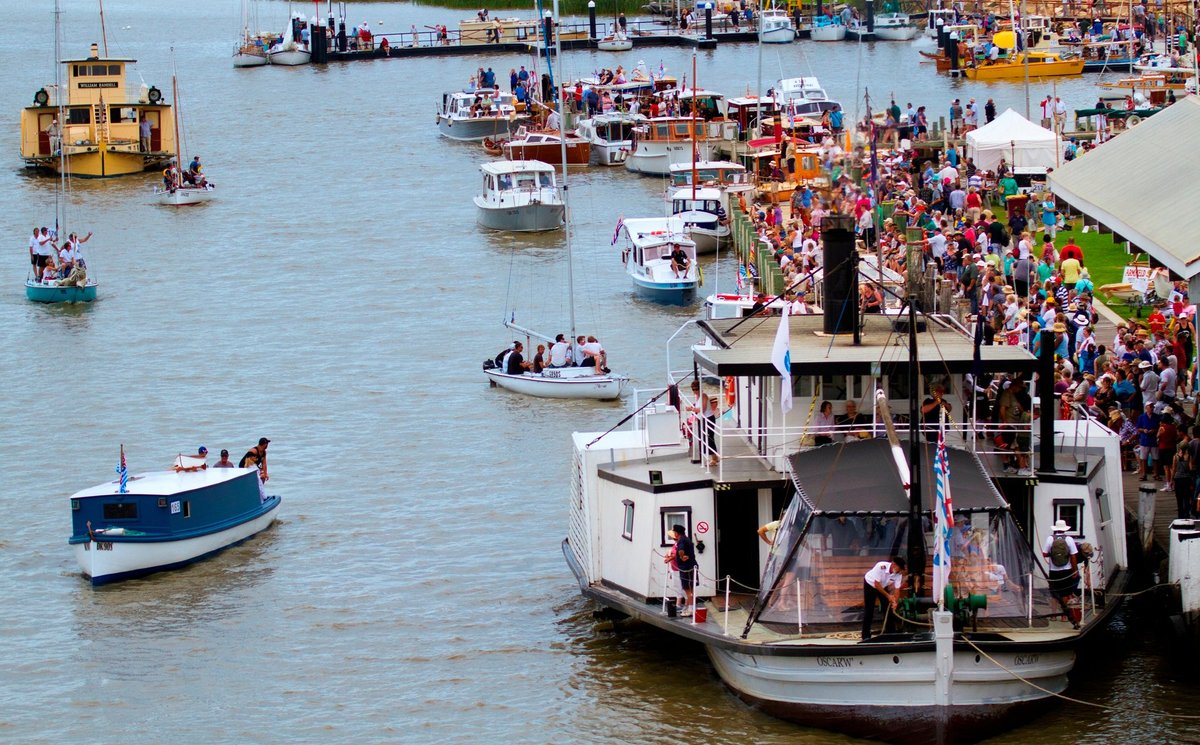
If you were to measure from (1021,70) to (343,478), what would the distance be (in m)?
69.5

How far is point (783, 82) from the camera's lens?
76.0 metres

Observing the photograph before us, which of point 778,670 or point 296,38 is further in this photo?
point 296,38

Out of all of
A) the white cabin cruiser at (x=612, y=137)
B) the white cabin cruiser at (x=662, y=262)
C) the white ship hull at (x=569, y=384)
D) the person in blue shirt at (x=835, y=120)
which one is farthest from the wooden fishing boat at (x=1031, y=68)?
the white ship hull at (x=569, y=384)

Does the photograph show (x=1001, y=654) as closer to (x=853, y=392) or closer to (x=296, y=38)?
(x=853, y=392)

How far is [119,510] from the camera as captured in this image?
91.9 feet


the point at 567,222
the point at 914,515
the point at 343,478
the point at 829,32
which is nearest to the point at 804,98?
the point at 567,222

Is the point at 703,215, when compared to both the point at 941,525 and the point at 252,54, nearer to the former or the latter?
the point at 941,525

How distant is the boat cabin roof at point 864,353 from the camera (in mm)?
21641

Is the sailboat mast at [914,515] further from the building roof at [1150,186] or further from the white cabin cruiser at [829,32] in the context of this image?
the white cabin cruiser at [829,32]

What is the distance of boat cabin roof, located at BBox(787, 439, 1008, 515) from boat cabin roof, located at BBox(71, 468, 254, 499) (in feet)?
36.5

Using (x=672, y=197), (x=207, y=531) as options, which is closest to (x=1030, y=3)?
(x=672, y=197)

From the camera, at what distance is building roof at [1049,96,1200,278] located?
23884 mm

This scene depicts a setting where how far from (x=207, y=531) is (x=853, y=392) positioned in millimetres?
11437

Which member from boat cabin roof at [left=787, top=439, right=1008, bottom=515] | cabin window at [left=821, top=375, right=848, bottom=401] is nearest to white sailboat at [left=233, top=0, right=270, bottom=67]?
cabin window at [left=821, top=375, right=848, bottom=401]
